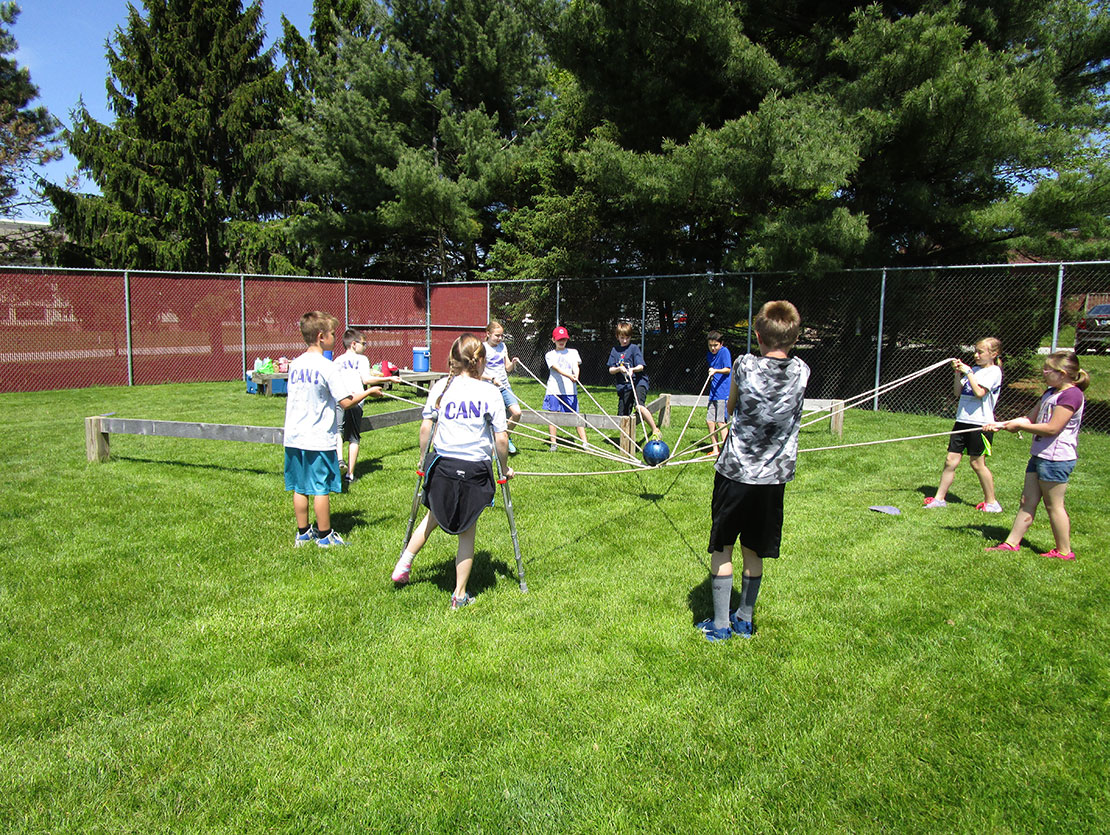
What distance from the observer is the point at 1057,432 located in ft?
15.9

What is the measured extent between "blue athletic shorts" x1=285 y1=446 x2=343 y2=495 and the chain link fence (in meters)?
10.2

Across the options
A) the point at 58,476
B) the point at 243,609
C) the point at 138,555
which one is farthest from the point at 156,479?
the point at 243,609

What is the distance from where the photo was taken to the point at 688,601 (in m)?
4.44

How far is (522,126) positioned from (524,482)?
70.7 ft

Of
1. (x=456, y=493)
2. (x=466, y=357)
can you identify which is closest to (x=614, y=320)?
(x=466, y=357)

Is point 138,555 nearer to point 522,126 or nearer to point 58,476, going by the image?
point 58,476

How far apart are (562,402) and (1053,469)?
5.62 m

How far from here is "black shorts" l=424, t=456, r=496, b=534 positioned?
413cm

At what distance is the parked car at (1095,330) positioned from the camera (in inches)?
487

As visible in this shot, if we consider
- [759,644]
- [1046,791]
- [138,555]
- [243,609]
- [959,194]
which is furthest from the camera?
[959,194]

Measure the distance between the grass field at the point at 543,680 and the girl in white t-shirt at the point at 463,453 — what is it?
1.90 ft

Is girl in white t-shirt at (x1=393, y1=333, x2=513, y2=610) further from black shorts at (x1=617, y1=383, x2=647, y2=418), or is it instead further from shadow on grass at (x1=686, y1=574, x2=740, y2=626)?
black shorts at (x1=617, y1=383, x2=647, y2=418)

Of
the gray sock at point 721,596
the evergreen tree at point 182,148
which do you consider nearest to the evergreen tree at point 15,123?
the evergreen tree at point 182,148

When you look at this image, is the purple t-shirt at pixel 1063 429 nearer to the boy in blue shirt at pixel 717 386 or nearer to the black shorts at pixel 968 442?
the black shorts at pixel 968 442
